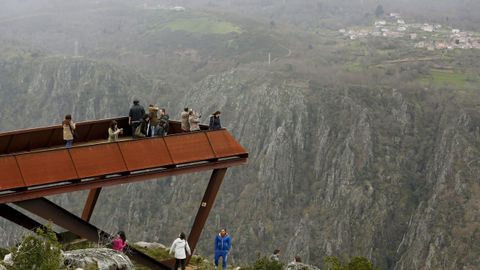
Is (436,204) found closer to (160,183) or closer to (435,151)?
(435,151)

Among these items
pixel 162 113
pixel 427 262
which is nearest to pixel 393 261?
pixel 427 262

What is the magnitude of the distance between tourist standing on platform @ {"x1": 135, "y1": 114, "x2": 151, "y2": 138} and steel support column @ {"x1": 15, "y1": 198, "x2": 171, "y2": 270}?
365cm

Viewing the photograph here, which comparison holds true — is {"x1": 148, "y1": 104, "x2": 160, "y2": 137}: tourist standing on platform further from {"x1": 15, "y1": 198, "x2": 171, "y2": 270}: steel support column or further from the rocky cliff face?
the rocky cliff face

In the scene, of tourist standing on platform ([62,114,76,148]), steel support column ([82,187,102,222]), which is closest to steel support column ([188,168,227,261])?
tourist standing on platform ([62,114,76,148])

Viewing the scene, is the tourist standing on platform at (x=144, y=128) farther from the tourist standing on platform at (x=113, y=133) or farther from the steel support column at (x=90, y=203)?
the steel support column at (x=90, y=203)

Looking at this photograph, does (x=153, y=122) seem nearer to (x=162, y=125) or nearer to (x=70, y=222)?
(x=162, y=125)

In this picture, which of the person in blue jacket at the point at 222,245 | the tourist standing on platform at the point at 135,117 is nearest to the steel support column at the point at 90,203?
the tourist standing on platform at the point at 135,117

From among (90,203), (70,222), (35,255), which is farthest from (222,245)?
(35,255)

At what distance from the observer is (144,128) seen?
23.1 metres

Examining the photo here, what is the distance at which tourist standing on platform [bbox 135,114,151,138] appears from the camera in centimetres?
2275

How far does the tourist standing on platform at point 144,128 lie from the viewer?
2275 cm

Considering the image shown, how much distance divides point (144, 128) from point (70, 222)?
443 cm

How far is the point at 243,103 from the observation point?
194m

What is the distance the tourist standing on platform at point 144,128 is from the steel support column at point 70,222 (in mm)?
3650
